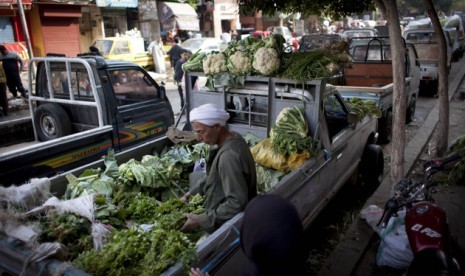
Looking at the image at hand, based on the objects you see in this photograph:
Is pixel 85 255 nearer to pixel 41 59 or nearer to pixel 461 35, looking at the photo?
pixel 41 59

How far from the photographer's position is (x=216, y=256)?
101 inches

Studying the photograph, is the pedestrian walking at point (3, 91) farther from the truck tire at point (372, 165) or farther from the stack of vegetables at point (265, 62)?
the truck tire at point (372, 165)

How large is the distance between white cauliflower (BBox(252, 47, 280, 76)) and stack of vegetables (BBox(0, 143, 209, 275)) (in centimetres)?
144

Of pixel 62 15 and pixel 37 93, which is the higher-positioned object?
pixel 62 15

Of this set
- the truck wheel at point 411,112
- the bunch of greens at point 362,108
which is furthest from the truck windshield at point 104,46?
the bunch of greens at point 362,108

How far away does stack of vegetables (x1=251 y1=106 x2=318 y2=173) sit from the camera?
3994mm

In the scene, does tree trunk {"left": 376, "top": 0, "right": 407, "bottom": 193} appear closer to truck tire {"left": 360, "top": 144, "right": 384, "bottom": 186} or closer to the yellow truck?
truck tire {"left": 360, "top": 144, "right": 384, "bottom": 186}

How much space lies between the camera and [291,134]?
410cm

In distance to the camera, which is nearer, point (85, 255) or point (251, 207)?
point (251, 207)

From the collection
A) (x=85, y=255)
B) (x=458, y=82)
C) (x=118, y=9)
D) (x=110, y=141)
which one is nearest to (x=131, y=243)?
(x=85, y=255)

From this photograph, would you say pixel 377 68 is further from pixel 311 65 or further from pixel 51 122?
pixel 51 122

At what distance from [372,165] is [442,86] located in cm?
194

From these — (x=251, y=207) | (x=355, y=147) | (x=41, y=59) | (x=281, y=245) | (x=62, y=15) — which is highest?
(x=62, y=15)

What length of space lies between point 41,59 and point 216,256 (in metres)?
4.91
